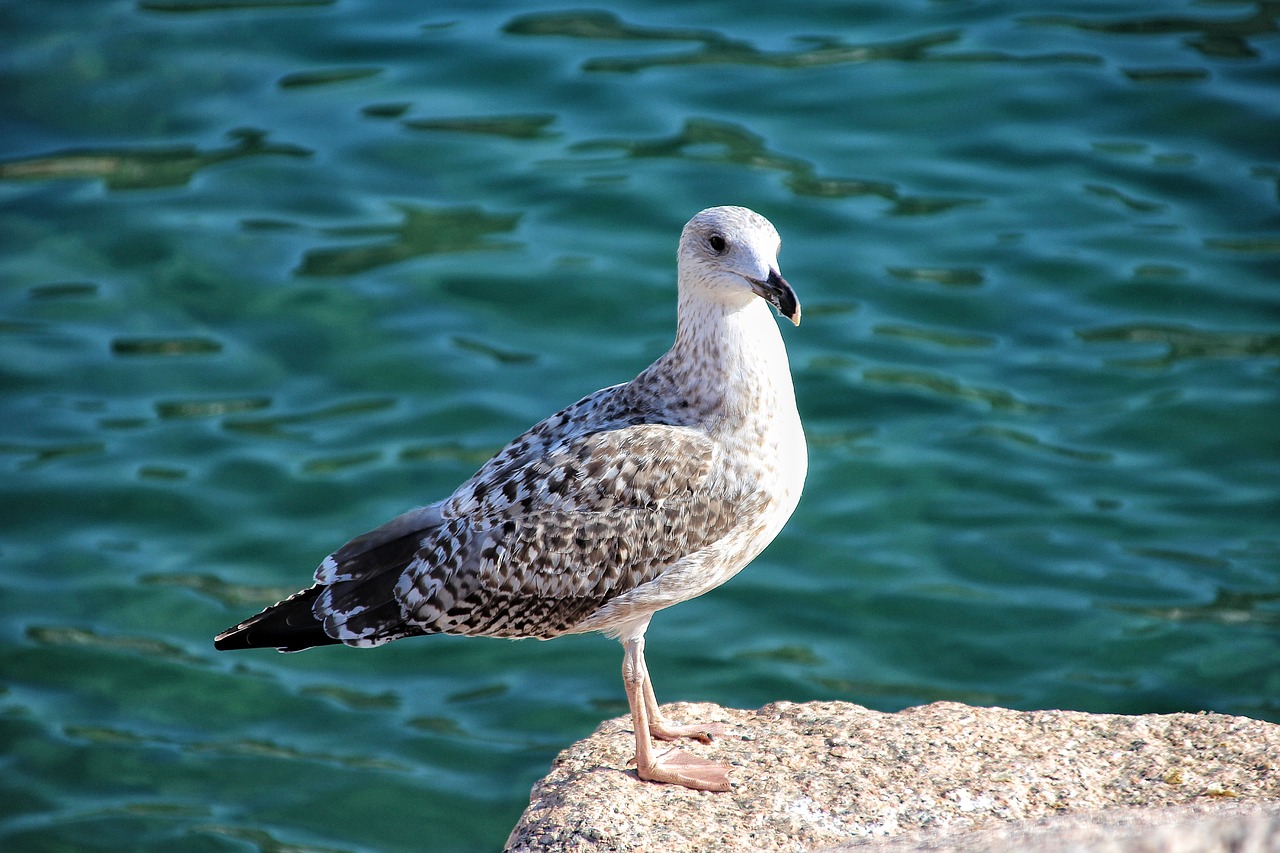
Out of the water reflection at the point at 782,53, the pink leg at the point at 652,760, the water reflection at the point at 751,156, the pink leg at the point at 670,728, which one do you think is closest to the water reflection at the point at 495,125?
A: the water reflection at the point at 751,156

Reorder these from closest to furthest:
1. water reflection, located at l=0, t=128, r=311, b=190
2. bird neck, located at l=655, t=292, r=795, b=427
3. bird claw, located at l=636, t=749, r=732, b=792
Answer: bird claw, located at l=636, t=749, r=732, b=792, bird neck, located at l=655, t=292, r=795, b=427, water reflection, located at l=0, t=128, r=311, b=190

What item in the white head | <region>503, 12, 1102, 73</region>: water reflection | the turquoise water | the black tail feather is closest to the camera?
the white head

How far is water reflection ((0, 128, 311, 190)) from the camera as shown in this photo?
15031 millimetres

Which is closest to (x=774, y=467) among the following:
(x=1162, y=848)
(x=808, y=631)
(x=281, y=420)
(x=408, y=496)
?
(x=1162, y=848)

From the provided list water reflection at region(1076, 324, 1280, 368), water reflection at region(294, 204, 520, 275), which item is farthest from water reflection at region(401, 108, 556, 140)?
water reflection at region(1076, 324, 1280, 368)

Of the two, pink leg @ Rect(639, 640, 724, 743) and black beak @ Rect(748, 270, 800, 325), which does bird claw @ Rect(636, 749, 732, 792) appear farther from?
black beak @ Rect(748, 270, 800, 325)

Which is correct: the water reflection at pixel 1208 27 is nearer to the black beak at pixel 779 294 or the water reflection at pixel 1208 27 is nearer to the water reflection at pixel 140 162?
the water reflection at pixel 140 162

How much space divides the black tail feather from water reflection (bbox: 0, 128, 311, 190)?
369 inches

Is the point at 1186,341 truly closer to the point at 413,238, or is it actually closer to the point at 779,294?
the point at 413,238

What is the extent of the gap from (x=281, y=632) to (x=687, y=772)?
187 cm

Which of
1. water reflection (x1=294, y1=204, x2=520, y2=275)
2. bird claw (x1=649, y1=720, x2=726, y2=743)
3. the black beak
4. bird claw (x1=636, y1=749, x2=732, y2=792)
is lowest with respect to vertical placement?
bird claw (x1=649, y1=720, x2=726, y2=743)

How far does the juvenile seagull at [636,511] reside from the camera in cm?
608

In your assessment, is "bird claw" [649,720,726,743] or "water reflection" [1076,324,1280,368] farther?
"water reflection" [1076,324,1280,368]

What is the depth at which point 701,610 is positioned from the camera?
11148 mm
